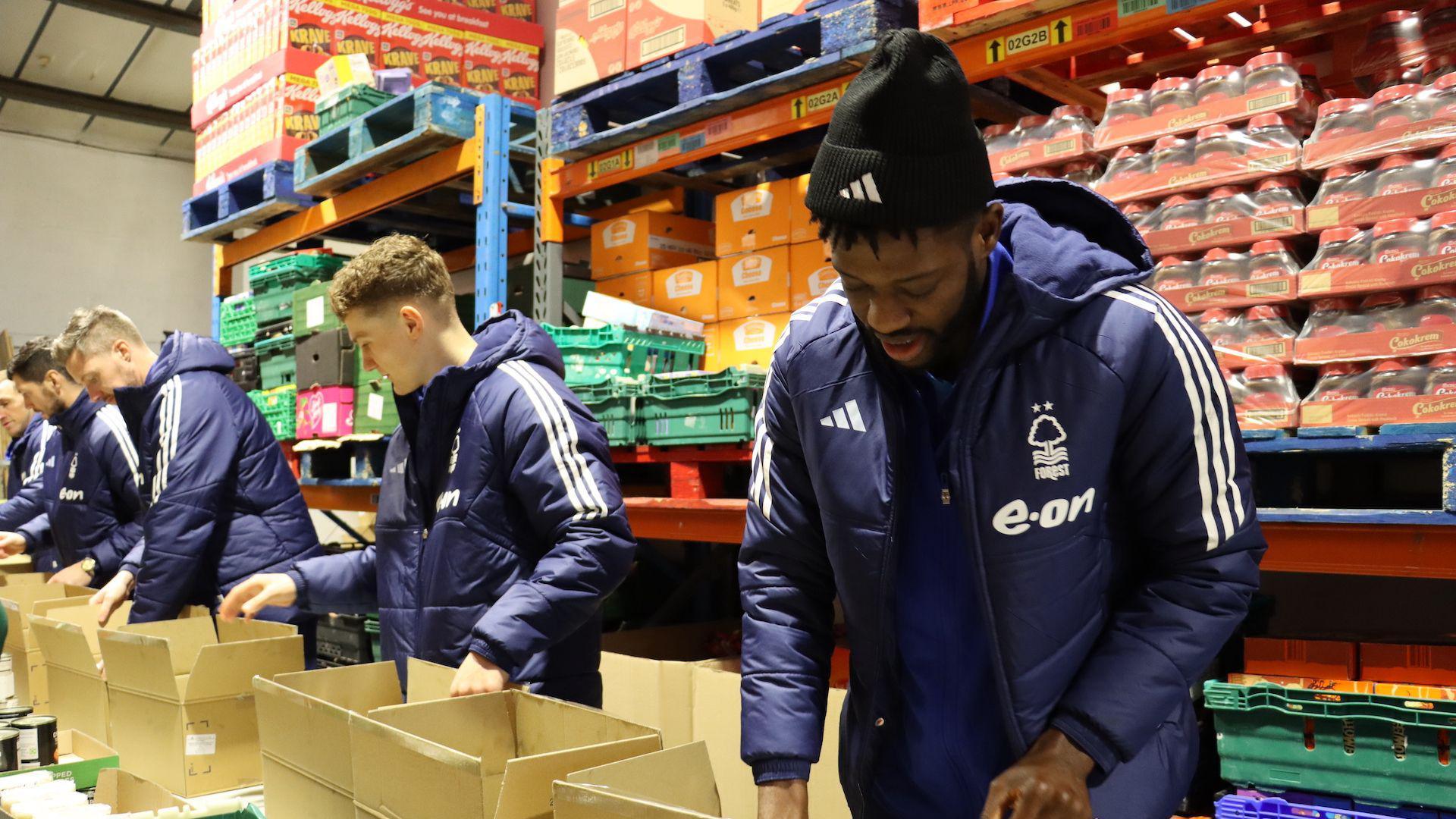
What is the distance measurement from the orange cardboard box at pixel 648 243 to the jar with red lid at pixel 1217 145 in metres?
2.61

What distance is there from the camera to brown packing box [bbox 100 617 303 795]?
8.22ft

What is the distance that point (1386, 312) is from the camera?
2.68 metres

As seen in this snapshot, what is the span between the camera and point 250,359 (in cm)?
704

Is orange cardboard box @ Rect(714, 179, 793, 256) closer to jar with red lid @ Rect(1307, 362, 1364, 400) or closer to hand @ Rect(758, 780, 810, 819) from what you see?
jar with red lid @ Rect(1307, 362, 1364, 400)

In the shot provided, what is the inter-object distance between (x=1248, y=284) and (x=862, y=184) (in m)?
1.97

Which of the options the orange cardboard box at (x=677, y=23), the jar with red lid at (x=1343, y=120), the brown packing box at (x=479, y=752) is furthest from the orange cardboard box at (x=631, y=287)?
the brown packing box at (x=479, y=752)

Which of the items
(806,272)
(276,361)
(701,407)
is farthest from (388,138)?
(701,407)

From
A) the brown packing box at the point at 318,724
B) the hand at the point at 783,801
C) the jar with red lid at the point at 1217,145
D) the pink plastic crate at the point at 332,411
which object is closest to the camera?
the hand at the point at 783,801

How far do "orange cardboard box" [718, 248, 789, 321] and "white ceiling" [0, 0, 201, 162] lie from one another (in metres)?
9.14

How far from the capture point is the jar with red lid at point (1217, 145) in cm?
294

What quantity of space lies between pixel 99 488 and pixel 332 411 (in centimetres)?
120

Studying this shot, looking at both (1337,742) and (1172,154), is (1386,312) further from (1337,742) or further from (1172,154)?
(1337,742)

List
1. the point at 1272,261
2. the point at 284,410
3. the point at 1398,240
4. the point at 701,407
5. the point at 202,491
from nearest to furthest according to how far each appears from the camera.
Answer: the point at 1398,240 → the point at 1272,261 → the point at 202,491 → the point at 701,407 → the point at 284,410

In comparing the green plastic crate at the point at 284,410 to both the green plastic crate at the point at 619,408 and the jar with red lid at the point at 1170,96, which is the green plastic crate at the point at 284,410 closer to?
the green plastic crate at the point at 619,408
